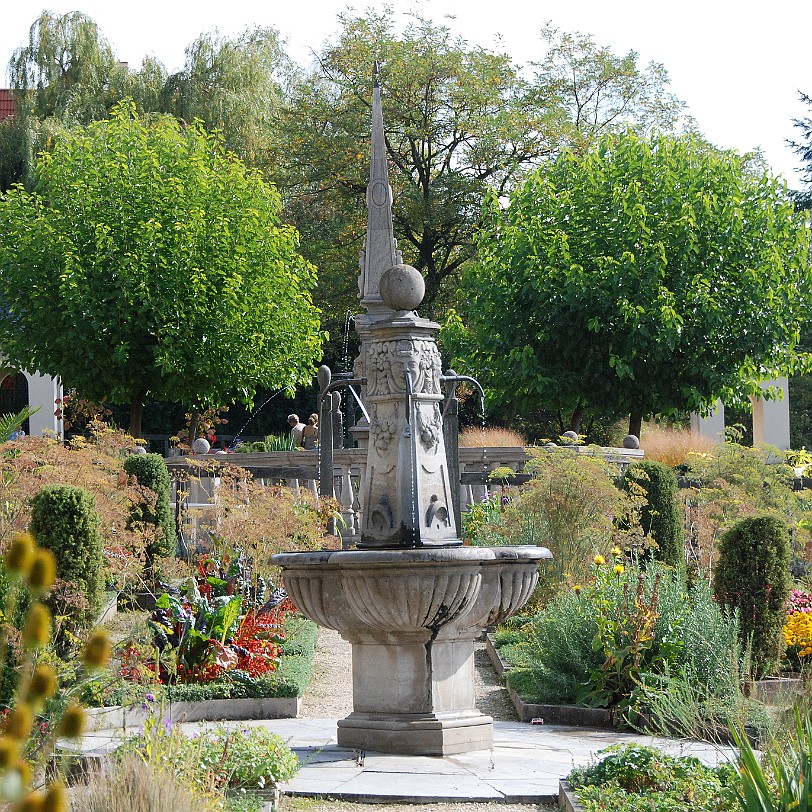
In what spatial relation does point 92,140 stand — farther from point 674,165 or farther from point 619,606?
point 619,606

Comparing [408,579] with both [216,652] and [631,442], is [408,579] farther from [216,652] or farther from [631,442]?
[631,442]

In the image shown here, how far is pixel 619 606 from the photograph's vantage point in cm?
883

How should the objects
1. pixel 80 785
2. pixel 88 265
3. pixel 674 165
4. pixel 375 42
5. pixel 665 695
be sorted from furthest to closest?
pixel 375 42, pixel 674 165, pixel 88 265, pixel 665 695, pixel 80 785

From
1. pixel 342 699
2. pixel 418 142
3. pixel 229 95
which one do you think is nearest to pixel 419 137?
pixel 418 142

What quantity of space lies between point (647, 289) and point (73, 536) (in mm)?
17739

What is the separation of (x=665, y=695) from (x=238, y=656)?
Result: 3.52m

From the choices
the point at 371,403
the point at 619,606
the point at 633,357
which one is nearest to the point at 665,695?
the point at 619,606

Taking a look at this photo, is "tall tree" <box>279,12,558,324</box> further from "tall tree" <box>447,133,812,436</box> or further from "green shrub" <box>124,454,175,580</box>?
"green shrub" <box>124,454,175,580</box>

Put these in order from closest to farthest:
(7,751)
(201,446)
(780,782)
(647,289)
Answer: (7,751) → (780,782) → (201,446) → (647,289)

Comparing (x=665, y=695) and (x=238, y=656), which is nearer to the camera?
(x=665, y=695)

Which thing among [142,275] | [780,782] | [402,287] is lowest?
[780,782]

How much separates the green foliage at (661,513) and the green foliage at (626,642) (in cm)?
392

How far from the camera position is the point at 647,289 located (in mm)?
24719

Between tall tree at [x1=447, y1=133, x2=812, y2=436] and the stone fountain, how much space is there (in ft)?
56.3
